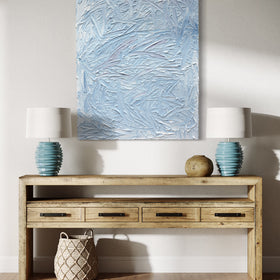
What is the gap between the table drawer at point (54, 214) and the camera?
3.54m

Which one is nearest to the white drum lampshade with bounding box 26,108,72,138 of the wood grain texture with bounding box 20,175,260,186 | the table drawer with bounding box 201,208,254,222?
the wood grain texture with bounding box 20,175,260,186

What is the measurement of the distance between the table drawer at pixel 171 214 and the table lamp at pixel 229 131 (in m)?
0.40

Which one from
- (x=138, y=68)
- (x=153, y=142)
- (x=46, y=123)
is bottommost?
(x=153, y=142)

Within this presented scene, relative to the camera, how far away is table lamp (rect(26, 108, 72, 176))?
3.49 metres

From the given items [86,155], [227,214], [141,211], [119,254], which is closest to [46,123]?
[86,155]

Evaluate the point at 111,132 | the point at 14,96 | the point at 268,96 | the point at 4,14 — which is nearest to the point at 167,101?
the point at 111,132

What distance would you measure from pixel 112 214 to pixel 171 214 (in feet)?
1.51

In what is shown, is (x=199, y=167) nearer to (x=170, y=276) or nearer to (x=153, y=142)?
(x=153, y=142)

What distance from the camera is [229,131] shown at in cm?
348

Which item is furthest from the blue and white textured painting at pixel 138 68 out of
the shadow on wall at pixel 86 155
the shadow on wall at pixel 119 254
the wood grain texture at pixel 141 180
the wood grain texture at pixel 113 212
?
the shadow on wall at pixel 119 254

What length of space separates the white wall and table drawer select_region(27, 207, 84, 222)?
1.26 feet

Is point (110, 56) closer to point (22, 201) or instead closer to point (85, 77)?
point (85, 77)

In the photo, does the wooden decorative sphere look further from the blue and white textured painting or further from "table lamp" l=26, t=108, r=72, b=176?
"table lamp" l=26, t=108, r=72, b=176

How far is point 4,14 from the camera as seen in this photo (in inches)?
152
